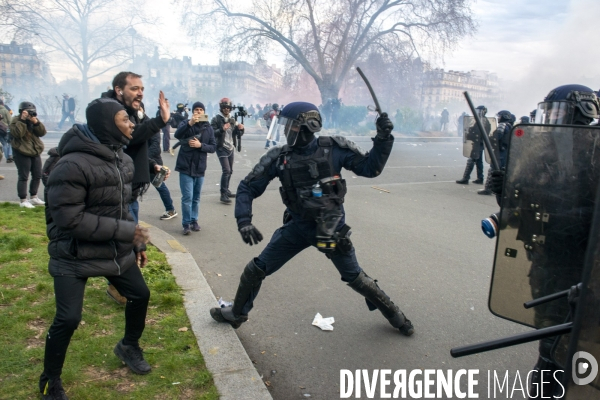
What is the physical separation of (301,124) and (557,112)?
1599 millimetres

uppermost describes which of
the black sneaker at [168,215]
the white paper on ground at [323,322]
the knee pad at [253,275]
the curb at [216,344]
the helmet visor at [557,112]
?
the helmet visor at [557,112]

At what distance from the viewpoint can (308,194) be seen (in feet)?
10.5

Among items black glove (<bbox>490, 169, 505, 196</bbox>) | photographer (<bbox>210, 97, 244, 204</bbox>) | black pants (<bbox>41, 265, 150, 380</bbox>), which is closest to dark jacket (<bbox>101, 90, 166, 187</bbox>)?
black pants (<bbox>41, 265, 150, 380</bbox>)

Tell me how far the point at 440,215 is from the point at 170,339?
18.5 ft

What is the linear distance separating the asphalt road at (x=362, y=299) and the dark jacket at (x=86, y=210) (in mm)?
1261

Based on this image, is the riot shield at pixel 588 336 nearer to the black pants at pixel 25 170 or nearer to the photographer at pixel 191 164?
the photographer at pixel 191 164

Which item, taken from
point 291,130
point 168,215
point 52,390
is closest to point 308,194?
point 291,130

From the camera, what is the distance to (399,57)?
29188 mm

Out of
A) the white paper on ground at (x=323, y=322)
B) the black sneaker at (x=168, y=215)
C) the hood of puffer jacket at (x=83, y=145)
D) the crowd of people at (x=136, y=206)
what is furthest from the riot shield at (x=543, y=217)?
the black sneaker at (x=168, y=215)

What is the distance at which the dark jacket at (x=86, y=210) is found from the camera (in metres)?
2.38

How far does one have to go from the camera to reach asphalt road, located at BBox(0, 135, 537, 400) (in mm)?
3225

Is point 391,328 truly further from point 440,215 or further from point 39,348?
point 440,215

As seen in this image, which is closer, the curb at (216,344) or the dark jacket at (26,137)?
the curb at (216,344)

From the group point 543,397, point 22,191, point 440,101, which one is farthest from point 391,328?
point 440,101
